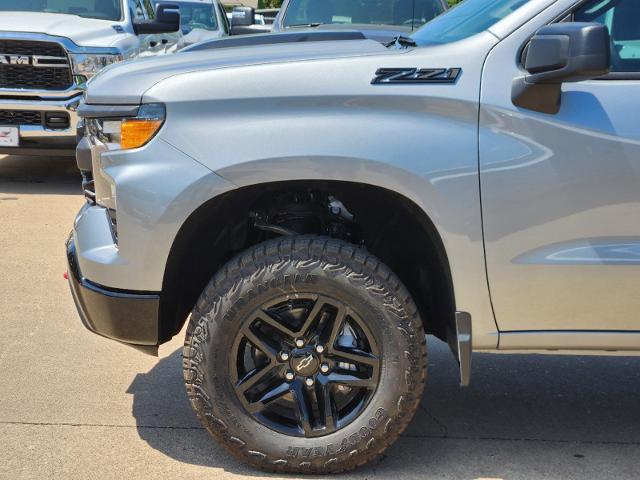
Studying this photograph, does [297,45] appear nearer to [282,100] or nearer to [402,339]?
[282,100]

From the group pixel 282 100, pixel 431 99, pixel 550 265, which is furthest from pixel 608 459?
pixel 282 100

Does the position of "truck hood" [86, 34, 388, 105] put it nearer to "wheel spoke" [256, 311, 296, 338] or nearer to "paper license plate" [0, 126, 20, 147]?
"wheel spoke" [256, 311, 296, 338]

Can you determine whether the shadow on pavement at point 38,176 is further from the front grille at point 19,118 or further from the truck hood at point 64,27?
the truck hood at point 64,27

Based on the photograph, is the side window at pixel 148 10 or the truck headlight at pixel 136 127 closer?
the truck headlight at pixel 136 127

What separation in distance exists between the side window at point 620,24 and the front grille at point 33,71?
6503mm

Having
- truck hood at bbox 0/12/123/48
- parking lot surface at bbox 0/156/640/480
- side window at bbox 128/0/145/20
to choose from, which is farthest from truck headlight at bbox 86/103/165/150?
side window at bbox 128/0/145/20

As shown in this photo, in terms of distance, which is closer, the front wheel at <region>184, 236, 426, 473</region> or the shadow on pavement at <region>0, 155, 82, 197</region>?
the front wheel at <region>184, 236, 426, 473</region>

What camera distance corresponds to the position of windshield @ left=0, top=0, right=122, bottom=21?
10.1 m

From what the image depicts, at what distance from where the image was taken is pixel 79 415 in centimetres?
427

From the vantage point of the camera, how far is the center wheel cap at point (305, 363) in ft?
11.9

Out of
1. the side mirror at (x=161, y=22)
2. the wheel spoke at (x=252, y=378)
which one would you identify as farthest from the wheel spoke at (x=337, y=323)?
the side mirror at (x=161, y=22)

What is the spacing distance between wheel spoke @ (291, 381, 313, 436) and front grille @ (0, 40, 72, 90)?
6199mm

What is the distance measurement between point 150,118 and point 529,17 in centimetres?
132

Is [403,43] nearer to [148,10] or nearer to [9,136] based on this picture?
[9,136]
